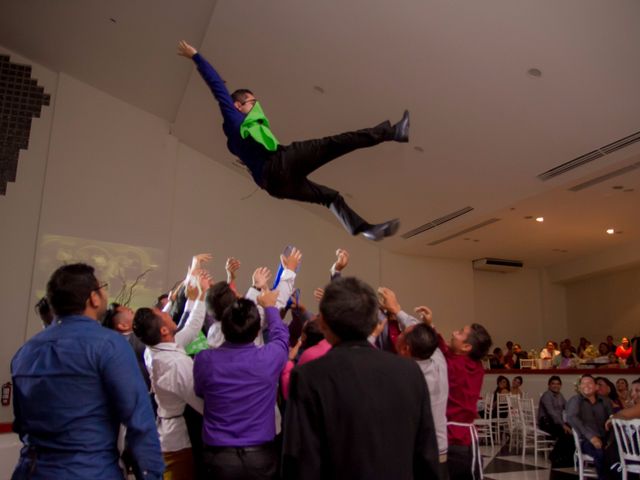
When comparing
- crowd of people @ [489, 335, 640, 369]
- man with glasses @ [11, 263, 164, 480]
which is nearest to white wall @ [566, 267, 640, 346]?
crowd of people @ [489, 335, 640, 369]

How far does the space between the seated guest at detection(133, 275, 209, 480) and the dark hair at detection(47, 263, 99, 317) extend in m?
0.58

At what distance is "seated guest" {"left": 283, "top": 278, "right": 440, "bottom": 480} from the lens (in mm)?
1414

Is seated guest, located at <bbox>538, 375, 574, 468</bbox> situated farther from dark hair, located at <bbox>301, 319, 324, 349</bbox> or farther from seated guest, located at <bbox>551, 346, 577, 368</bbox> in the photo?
dark hair, located at <bbox>301, 319, 324, 349</bbox>

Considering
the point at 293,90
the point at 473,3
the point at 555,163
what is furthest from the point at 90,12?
the point at 555,163

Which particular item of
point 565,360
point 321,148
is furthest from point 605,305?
point 321,148

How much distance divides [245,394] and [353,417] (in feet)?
2.76

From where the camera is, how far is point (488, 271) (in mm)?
12898

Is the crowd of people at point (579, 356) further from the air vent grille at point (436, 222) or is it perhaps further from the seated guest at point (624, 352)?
the air vent grille at point (436, 222)

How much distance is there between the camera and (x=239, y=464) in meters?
2.14

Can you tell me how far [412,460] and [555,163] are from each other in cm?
621

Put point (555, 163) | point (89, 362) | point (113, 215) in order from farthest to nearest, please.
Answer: point (113, 215) → point (555, 163) → point (89, 362)

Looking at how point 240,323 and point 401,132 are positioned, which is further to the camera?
point 401,132

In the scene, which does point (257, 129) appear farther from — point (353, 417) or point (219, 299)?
point (353, 417)

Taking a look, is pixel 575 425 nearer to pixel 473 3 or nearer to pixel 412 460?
pixel 473 3
